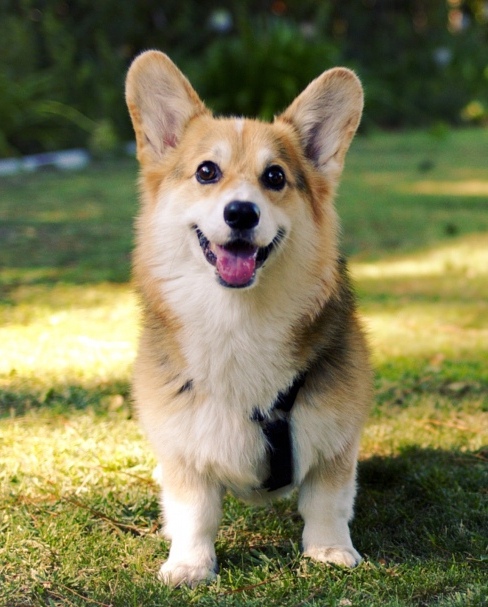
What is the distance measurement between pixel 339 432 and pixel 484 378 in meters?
1.94

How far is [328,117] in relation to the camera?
3309 millimetres

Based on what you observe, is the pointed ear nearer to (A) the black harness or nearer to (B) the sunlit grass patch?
(A) the black harness

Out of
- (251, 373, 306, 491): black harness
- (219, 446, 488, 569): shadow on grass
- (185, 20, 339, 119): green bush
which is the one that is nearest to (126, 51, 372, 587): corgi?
(251, 373, 306, 491): black harness

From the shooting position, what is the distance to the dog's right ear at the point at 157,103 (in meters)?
3.12

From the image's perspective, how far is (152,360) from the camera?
9.91 ft

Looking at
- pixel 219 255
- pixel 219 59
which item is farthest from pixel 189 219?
pixel 219 59

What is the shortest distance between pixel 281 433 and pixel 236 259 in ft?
1.95

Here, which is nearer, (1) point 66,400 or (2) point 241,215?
(2) point 241,215

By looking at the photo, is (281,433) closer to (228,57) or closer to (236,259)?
(236,259)

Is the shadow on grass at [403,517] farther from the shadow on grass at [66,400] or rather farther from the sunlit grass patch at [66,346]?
the sunlit grass patch at [66,346]

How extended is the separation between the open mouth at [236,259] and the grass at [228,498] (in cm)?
94

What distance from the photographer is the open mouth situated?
2817 millimetres

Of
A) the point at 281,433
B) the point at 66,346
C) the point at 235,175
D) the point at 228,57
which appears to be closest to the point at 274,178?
the point at 235,175

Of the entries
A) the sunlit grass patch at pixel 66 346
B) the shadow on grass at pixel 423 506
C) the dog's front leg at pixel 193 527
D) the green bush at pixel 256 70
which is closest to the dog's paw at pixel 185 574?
the dog's front leg at pixel 193 527
